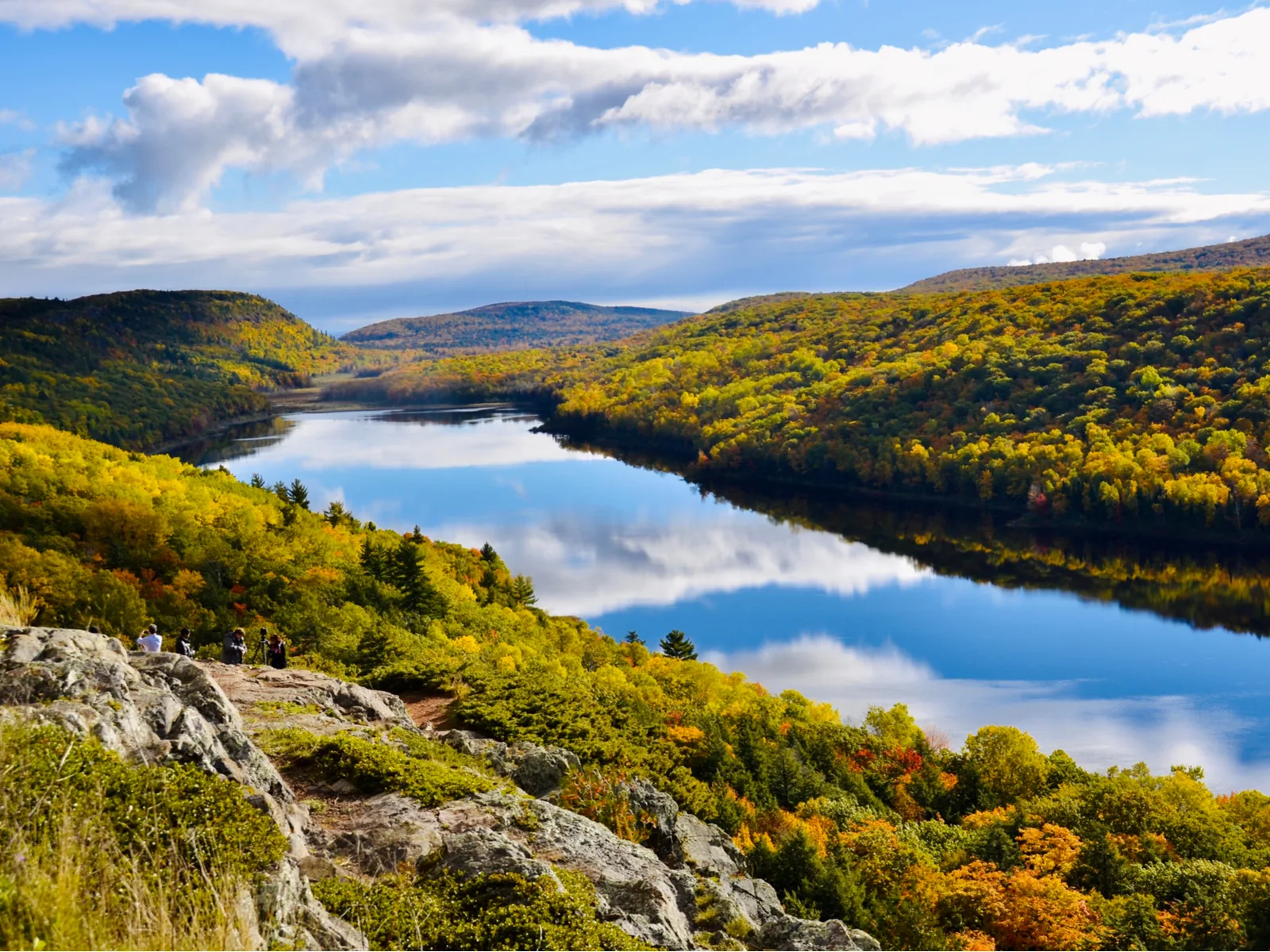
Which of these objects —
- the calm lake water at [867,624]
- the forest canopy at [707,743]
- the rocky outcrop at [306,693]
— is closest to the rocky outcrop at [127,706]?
the forest canopy at [707,743]

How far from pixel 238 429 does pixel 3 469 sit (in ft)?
522

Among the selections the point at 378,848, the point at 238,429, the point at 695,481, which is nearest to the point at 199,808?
the point at 378,848

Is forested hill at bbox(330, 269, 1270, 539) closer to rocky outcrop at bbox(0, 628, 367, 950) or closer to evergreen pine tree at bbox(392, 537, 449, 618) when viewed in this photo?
Result: evergreen pine tree at bbox(392, 537, 449, 618)

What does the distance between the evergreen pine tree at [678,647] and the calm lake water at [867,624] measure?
132 inches

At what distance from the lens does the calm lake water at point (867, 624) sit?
158ft

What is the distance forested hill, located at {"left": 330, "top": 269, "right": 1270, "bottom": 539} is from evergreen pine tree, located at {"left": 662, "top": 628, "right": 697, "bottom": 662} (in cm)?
5367

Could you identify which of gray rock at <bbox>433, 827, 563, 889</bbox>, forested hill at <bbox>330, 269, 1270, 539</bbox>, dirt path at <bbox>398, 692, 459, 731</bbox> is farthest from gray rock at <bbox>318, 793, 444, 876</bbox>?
forested hill at <bbox>330, 269, 1270, 539</bbox>

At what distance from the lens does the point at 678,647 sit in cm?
5581

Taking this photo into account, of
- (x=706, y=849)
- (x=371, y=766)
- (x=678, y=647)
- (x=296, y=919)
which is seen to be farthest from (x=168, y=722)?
(x=678, y=647)

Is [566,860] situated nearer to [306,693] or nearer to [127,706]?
[127,706]

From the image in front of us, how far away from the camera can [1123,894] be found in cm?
2358

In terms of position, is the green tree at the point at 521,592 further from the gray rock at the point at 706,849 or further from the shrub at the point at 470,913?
the shrub at the point at 470,913

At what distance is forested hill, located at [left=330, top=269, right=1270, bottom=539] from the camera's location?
90.8 m

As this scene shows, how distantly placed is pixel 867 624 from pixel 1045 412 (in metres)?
60.9
